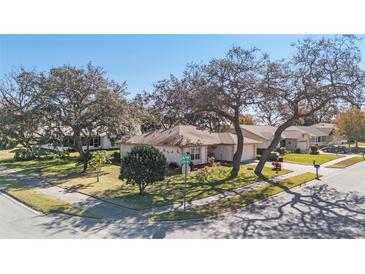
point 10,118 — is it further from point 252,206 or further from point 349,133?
point 349,133

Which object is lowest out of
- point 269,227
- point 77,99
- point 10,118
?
point 269,227

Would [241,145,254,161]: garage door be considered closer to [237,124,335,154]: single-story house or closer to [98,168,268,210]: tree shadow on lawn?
[237,124,335,154]: single-story house

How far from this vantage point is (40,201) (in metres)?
14.2

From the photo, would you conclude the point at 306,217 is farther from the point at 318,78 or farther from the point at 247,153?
the point at 247,153

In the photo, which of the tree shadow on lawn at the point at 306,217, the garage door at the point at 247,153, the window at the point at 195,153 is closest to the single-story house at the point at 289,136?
the garage door at the point at 247,153

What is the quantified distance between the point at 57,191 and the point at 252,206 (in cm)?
1128

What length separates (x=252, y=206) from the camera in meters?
14.1

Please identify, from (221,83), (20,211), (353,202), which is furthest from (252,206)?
(20,211)

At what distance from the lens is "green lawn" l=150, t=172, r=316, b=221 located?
12.2m

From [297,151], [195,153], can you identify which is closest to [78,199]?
[195,153]

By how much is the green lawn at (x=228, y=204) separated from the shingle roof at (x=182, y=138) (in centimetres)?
846

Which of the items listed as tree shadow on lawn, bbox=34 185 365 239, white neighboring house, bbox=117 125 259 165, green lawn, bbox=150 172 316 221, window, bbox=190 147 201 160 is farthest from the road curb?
window, bbox=190 147 201 160

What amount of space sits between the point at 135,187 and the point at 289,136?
33044 millimetres

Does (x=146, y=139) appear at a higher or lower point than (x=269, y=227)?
higher
